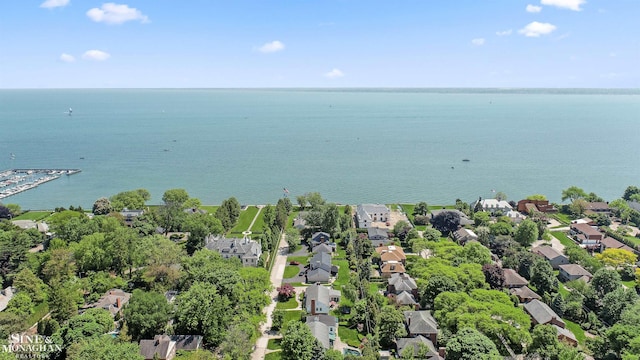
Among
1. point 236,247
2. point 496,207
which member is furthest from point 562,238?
point 236,247

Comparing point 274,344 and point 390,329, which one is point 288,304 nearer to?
point 274,344

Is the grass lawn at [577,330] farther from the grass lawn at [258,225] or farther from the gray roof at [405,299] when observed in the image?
the grass lawn at [258,225]

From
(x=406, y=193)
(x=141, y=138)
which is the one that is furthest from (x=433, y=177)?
(x=141, y=138)

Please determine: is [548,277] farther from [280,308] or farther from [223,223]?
[223,223]

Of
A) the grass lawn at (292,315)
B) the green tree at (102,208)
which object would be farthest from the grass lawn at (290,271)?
the green tree at (102,208)

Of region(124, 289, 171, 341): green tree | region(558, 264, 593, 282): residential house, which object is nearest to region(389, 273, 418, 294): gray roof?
region(558, 264, 593, 282): residential house

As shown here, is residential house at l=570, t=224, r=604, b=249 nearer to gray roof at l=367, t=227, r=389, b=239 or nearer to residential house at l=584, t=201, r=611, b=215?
residential house at l=584, t=201, r=611, b=215
